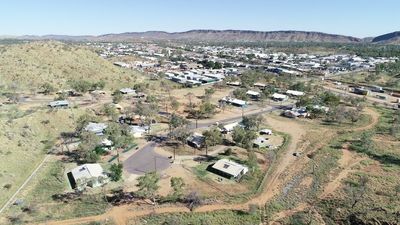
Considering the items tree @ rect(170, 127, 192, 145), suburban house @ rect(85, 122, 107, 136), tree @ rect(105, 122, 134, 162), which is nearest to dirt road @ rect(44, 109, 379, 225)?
tree @ rect(105, 122, 134, 162)

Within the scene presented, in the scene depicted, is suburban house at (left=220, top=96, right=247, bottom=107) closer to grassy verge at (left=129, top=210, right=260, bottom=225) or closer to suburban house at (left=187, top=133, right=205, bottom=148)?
suburban house at (left=187, top=133, right=205, bottom=148)

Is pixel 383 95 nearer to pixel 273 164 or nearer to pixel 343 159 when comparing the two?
pixel 343 159

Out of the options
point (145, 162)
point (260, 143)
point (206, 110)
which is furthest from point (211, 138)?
point (206, 110)

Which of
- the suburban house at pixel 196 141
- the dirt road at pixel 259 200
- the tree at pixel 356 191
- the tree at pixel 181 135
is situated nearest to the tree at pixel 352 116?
the dirt road at pixel 259 200

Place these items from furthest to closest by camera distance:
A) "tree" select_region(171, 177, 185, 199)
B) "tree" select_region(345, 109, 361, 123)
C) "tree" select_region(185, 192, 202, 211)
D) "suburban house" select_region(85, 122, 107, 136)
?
"tree" select_region(345, 109, 361, 123) < "suburban house" select_region(85, 122, 107, 136) < "tree" select_region(171, 177, 185, 199) < "tree" select_region(185, 192, 202, 211)

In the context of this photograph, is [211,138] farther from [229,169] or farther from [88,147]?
[88,147]

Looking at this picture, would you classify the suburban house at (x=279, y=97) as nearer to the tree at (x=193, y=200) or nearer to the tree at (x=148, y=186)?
the tree at (x=148, y=186)
